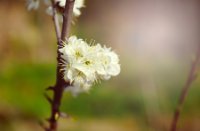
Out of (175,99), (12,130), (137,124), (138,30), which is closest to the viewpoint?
(12,130)

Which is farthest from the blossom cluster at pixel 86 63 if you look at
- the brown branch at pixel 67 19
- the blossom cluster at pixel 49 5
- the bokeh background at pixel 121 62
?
the bokeh background at pixel 121 62

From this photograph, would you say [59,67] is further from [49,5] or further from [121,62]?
[121,62]

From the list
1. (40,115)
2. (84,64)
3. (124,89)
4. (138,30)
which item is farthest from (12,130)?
(84,64)

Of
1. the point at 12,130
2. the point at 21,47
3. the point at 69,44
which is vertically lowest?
the point at 12,130

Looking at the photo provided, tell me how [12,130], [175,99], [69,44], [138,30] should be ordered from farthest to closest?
1. [138,30]
2. [175,99]
3. [12,130]
4. [69,44]

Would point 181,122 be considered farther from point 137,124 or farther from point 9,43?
point 9,43

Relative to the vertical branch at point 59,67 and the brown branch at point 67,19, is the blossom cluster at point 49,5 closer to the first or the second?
the vertical branch at point 59,67
